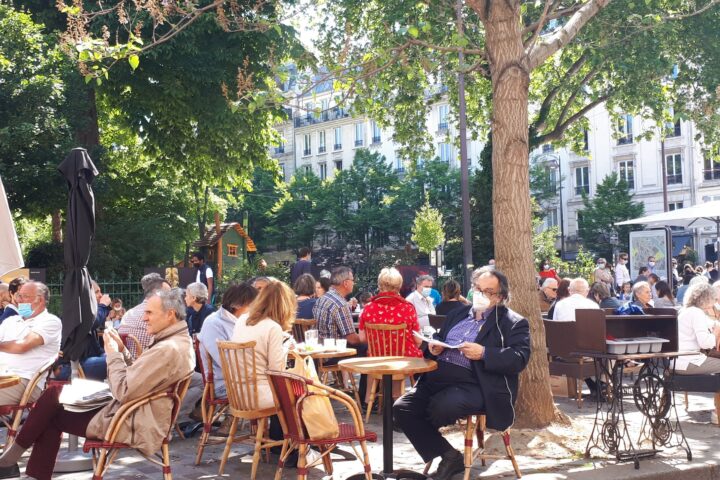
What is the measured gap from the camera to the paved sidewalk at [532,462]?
21.3ft

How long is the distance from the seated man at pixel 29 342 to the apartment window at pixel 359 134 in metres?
67.7

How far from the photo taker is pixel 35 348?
724 cm

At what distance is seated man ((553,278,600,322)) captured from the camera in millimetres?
10312

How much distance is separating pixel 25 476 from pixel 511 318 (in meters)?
3.83

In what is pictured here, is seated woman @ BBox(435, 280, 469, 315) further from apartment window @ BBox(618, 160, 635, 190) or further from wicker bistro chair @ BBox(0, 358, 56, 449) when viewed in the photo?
apartment window @ BBox(618, 160, 635, 190)

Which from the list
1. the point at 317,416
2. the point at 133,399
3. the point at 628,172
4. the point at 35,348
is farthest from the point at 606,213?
the point at 133,399

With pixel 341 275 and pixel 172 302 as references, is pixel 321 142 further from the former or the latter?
pixel 172 302

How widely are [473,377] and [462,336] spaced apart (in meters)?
0.39

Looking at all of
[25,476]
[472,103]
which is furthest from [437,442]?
[472,103]

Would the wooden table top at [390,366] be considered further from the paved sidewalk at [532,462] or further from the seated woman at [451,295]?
the seated woman at [451,295]

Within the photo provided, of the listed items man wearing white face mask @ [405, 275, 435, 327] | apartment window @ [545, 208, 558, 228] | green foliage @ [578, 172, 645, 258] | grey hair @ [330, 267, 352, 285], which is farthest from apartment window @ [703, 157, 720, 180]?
grey hair @ [330, 267, 352, 285]

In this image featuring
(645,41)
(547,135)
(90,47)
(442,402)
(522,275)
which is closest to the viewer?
(442,402)

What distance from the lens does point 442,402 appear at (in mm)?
6129

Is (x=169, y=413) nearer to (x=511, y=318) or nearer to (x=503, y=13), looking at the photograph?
(x=511, y=318)
